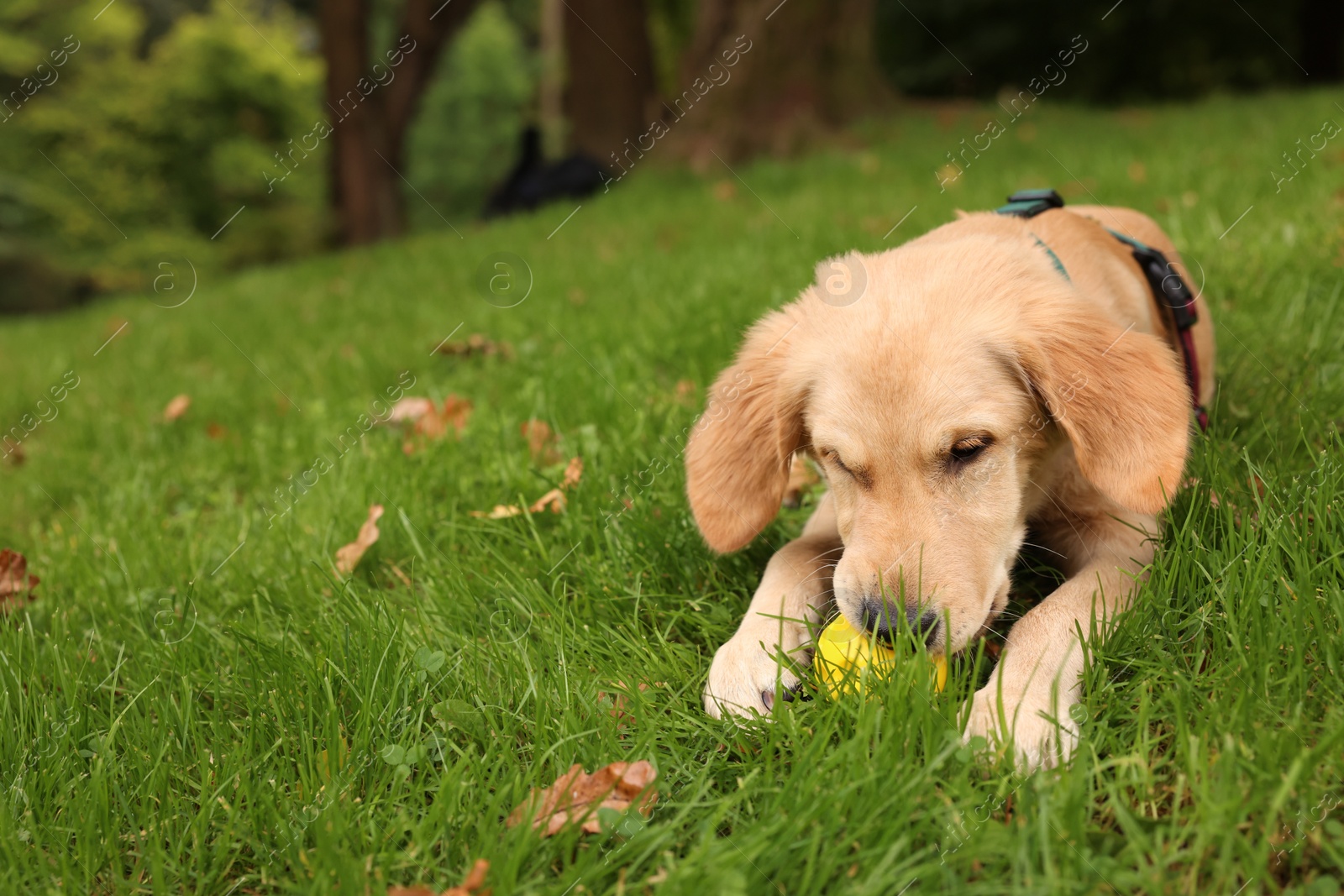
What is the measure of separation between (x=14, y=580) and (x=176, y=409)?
219cm

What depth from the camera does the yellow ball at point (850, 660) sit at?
1818 mm

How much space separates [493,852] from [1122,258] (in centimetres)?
252

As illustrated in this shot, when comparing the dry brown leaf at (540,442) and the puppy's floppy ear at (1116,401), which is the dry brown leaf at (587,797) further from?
the dry brown leaf at (540,442)

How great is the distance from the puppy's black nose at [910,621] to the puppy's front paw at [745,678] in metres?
0.21

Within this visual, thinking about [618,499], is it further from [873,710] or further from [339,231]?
[339,231]

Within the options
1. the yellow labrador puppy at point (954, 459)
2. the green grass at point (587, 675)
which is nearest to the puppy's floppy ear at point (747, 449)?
the yellow labrador puppy at point (954, 459)

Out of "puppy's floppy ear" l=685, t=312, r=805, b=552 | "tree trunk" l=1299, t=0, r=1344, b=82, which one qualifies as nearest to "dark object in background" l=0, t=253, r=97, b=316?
"puppy's floppy ear" l=685, t=312, r=805, b=552

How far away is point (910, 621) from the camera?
1854 mm

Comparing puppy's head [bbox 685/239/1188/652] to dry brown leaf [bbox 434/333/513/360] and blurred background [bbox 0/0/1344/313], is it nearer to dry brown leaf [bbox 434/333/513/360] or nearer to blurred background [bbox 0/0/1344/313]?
dry brown leaf [bbox 434/333/513/360]

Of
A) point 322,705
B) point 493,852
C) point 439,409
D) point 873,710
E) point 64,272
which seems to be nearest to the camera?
point 493,852

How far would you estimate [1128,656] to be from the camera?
1.86m

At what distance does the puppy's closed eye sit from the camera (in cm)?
210

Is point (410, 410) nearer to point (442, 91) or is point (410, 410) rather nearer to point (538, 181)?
point (538, 181)

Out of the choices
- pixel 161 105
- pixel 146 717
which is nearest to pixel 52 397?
pixel 146 717
